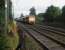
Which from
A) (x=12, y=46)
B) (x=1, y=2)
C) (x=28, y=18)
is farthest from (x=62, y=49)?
(x=28, y=18)

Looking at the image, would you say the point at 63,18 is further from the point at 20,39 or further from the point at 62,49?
the point at 20,39

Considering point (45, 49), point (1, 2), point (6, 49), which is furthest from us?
point (1, 2)

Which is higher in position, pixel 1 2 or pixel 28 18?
pixel 1 2

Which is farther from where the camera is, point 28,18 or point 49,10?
point 49,10

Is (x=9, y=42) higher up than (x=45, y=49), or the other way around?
(x=9, y=42)

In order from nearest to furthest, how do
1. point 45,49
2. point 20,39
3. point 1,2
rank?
point 20,39, point 45,49, point 1,2

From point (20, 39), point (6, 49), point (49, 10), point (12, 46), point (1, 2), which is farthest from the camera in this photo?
point (49, 10)

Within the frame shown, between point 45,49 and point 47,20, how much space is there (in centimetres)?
7485

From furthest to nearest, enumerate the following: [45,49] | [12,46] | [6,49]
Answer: [45,49] → [12,46] → [6,49]

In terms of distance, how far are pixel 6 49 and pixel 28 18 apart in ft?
178

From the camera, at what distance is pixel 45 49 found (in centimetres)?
1273

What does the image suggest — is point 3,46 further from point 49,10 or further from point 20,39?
point 49,10

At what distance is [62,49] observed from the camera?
13008 millimetres

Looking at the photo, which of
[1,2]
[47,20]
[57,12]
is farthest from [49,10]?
[1,2]
